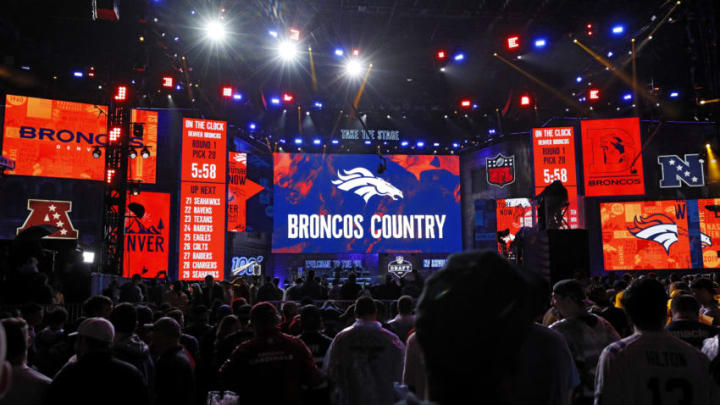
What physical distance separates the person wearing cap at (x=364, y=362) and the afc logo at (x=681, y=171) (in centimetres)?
2296

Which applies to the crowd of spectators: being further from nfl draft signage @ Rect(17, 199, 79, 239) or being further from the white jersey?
nfl draft signage @ Rect(17, 199, 79, 239)

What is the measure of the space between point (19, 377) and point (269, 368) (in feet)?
5.22

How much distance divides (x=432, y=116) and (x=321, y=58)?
7.38m

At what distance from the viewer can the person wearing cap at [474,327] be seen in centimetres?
113

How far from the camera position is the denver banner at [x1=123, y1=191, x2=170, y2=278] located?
686 inches

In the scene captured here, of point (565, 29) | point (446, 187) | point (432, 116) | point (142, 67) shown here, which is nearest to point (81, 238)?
point (142, 67)

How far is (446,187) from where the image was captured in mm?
25125

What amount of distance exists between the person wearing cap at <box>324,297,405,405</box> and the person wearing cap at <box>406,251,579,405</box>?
3.39 metres

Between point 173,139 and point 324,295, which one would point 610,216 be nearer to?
point 324,295

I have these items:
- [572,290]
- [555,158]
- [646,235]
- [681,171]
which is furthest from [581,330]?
[681,171]

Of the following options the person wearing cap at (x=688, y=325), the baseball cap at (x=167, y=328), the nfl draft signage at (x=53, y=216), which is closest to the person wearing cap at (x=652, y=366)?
the person wearing cap at (x=688, y=325)

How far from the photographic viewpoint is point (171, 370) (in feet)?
15.0

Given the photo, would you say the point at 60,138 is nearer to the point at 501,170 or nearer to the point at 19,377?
the point at 19,377

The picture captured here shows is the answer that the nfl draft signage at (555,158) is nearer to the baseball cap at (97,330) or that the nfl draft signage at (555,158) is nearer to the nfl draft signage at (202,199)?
the nfl draft signage at (202,199)
